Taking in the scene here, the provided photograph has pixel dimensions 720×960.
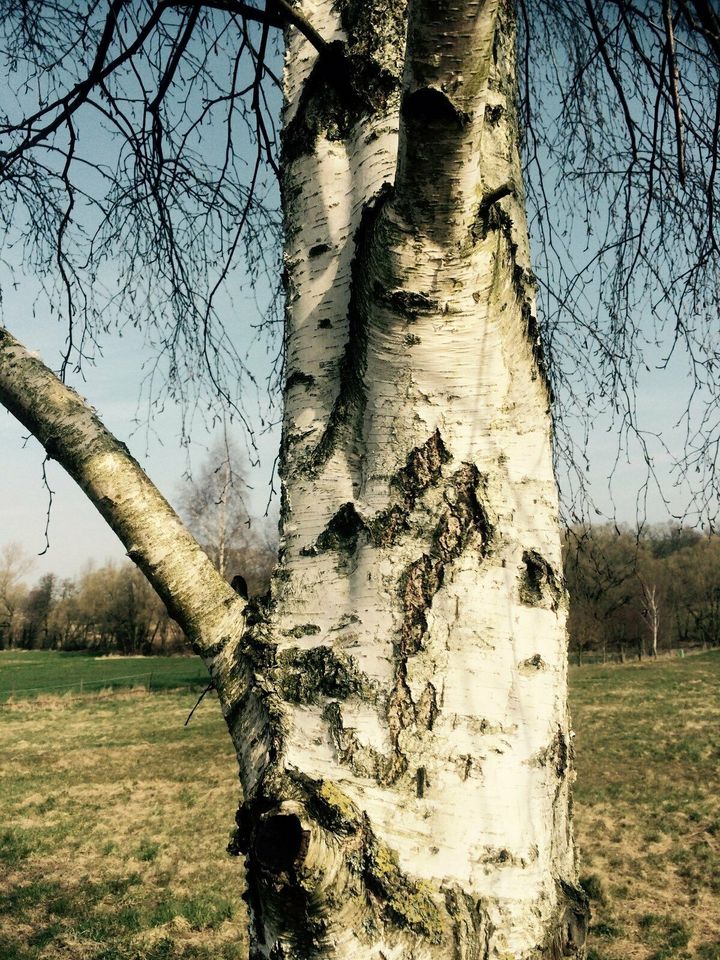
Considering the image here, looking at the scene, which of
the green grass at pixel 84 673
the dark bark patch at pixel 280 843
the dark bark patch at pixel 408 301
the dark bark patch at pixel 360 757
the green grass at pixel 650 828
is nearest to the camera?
the dark bark patch at pixel 280 843

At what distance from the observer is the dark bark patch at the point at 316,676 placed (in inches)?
40.9

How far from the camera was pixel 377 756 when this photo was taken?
99 centimetres

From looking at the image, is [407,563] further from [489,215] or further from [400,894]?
[489,215]

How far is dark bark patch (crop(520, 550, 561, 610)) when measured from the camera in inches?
42.6

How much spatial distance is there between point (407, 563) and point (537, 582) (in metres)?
0.21

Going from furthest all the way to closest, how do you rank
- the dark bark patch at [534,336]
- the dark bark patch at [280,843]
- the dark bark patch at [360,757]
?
the dark bark patch at [534,336], the dark bark patch at [360,757], the dark bark patch at [280,843]

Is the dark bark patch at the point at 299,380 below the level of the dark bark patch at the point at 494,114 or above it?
below

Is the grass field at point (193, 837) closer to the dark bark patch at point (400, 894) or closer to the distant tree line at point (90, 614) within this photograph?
the dark bark patch at point (400, 894)

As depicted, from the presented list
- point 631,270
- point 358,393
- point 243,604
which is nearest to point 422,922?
point 243,604

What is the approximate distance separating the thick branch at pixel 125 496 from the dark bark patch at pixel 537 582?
0.57 m

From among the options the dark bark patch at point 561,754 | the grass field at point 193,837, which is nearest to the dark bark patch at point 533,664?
the dark bark patch at point 561,754

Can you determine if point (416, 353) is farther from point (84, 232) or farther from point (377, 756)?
point (84, 232)

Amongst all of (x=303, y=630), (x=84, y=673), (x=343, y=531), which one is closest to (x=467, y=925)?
(x=303, y=630)

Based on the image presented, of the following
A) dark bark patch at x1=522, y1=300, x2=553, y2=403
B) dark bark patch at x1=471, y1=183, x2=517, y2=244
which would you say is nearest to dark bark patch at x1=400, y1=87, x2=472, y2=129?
dark bark patch at x1=471, y1=183, x2=517, y2=244
